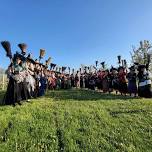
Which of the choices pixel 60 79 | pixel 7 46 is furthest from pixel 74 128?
pixel 60 79

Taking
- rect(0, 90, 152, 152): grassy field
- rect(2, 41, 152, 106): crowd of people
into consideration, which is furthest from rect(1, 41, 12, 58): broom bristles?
rect(0, 90, 152, 152): grassy field

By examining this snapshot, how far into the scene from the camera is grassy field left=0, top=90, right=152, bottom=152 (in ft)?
41.4

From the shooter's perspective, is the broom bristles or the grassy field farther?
the broom bristles

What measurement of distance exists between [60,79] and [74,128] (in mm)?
24237

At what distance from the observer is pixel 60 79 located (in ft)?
126

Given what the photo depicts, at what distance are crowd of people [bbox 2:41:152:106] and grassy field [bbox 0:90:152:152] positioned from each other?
1278 millimetres

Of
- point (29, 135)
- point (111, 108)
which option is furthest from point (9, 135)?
point (111, 108)

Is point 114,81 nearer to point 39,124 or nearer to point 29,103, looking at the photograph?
point 29,103

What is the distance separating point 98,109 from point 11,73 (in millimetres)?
4624

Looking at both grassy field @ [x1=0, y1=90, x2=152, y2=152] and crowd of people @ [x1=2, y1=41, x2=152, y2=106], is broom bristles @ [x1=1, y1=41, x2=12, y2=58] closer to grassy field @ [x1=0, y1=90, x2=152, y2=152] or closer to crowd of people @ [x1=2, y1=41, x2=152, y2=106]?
crowd of people @ [x1=2, y1=41, x2=152, y2=106]

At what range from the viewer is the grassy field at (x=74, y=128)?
12617 mm

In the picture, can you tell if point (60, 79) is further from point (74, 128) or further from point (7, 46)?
point (74, 128)

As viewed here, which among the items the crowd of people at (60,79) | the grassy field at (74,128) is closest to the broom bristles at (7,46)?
the crowd of people at (60,79)

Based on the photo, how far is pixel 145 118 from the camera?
1609 centimetres
